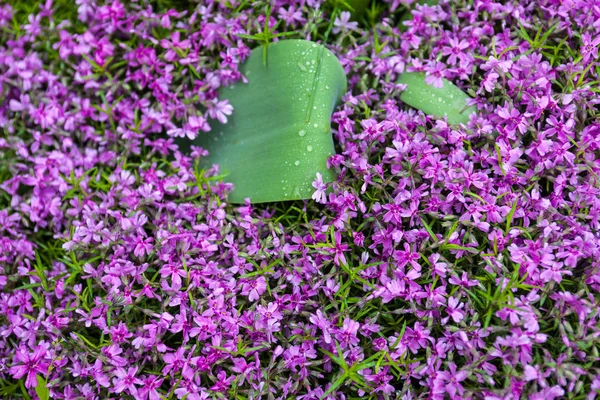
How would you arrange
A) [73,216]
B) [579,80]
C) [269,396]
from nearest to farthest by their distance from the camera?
[269,396] → [579,80] → [73,216]

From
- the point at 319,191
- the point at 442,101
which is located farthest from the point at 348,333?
the point at 442,101

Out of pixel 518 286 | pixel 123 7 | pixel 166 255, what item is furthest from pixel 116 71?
pixel 518 286

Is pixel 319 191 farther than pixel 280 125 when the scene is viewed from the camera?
No

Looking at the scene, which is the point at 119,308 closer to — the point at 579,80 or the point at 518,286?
the point at 518,286

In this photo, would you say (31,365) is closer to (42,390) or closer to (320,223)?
(42,390)

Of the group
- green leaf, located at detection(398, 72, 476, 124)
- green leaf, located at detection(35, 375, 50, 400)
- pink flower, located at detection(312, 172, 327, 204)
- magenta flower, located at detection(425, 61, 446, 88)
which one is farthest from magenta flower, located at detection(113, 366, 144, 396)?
magenta flower, located at detection(425, 61, 446, 88)

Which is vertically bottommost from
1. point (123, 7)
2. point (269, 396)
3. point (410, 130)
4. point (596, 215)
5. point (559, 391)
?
point (269, 396)

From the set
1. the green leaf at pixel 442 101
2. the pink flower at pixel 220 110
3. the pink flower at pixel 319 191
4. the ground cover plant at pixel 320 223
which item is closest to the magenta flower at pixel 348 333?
the ground cover plant at pixel 320 223
